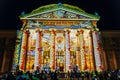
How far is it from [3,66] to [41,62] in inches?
295

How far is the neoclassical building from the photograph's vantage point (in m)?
38.3

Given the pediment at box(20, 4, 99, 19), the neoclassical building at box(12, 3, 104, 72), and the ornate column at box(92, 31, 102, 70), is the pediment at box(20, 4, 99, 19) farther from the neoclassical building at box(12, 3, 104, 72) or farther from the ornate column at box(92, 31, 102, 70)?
the ornate column at box(92, 31, 102, 70)

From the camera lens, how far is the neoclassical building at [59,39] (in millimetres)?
38344

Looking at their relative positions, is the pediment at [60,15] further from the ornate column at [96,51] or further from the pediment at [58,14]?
the ornate column at [96,51]

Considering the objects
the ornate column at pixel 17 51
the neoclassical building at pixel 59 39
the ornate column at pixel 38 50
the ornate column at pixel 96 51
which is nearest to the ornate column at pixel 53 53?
the neoclassical building at pixel 59 39

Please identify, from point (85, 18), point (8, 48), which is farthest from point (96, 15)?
point (8, 48)

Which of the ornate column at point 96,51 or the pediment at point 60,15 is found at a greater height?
the pediment at point 60,15

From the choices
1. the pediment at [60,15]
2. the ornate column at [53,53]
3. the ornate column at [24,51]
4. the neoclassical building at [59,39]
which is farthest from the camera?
the pediment at [60,15]

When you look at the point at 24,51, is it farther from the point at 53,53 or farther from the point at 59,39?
the point at 59,39

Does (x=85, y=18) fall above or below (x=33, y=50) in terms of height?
above

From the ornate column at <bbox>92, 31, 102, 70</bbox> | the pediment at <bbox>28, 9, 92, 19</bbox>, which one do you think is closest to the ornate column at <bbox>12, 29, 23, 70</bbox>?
the pediment at <bbox>28, 9, 92, 19</bbox>

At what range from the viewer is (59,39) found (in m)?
41.4

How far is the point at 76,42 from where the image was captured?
135 ft

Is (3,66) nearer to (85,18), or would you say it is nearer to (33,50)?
(33,50)
